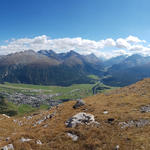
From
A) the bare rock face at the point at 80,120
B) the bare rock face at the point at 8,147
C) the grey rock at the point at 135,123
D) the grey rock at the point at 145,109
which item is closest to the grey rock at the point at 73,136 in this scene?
the bare rock face at the point at 80,120

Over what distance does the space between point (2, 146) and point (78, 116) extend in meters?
13.0

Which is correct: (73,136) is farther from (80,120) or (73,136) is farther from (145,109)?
(145,109)

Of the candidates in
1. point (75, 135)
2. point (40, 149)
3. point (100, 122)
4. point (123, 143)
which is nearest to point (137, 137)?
point (123, 143)

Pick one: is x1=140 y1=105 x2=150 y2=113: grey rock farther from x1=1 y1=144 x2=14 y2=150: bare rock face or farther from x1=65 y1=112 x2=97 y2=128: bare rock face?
x1=1 y1=144 x2=14 y2=150: bare rock face

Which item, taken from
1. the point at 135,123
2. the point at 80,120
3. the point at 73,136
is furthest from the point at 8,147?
the point at 135,123

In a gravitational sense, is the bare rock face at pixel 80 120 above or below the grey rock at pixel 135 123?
below

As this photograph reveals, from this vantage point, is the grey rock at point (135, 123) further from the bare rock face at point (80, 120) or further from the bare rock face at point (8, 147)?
the bare rock face at point (8, 147)

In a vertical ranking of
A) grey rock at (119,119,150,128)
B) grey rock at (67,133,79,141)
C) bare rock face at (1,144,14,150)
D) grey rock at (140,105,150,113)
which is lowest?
grey rock at (67,133,79,141)

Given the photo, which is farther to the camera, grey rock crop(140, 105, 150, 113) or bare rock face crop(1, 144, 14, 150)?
grey rock crop(140, 105, 150, 113)

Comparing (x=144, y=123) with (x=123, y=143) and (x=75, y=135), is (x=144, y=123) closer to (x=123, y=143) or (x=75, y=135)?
(x=123, y=143)

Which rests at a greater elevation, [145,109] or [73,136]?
[145,109]

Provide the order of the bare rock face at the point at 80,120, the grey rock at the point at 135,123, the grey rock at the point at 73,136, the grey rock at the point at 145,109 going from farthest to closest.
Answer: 1. the grey rock at the point at 145,109
2. the bare rock face at the point at 80,120
3. the grey rock at the point at 135,123
4. the grey rock at the point at 73,136

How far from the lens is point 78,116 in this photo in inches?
958

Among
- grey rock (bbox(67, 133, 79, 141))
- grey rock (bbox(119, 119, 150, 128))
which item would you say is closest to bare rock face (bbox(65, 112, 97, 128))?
grey rock (bbox(67, 133, 79, 141))
